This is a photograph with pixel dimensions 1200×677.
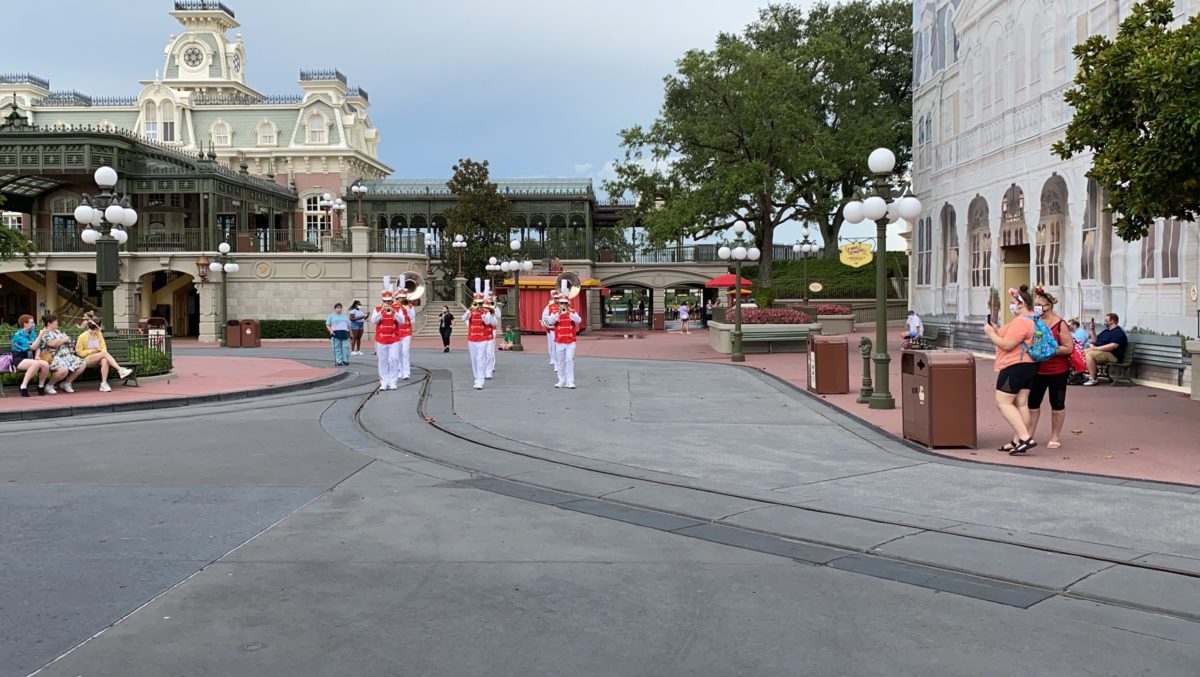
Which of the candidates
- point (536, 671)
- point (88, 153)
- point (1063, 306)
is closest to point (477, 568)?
point (536, 671)

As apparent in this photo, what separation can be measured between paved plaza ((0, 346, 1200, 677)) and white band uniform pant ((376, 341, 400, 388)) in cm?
658

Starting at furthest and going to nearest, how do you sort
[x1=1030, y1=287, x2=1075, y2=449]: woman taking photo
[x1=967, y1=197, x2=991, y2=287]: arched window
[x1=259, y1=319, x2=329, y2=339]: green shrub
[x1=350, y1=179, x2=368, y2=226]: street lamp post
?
[x1=350, y1=179, x2=368, y2=226]: street lamp post, [x1=259, y1=319, x2=329, y2=339]: green shrub, [x1=967, y1=197, x2=991, y2=287]: arched window, [x1=1030, y1=287, x2=1075, y2=449]: woman taking photo

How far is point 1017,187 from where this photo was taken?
907 inches

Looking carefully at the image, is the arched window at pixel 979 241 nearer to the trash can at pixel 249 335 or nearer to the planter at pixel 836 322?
the planter at pixel 836 322

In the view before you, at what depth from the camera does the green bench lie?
2773 centimetres

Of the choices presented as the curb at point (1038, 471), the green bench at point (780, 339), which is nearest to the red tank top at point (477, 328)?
the curb at point (1038, 471)

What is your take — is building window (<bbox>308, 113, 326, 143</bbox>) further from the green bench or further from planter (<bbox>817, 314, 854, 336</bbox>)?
the green bench

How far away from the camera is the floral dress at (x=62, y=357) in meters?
15.6

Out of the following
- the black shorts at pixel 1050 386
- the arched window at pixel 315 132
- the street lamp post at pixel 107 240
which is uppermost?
the arched window at pixel 315 132

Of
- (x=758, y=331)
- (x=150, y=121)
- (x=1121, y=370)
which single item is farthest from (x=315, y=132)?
(x=1121, y=370)

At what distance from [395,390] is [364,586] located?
12.5 m

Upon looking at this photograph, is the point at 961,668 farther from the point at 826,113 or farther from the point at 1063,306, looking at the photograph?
the point at 826,113

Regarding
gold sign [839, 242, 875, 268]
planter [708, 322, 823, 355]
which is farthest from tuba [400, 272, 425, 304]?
gold sign [839, 242, 875, 268]

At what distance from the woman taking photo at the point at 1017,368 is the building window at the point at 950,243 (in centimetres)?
1894
